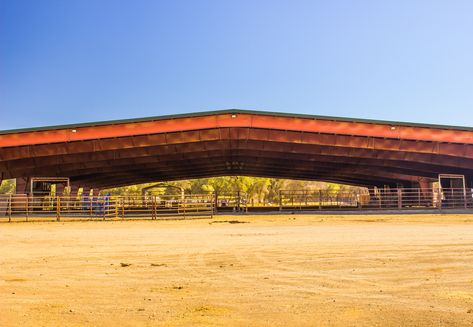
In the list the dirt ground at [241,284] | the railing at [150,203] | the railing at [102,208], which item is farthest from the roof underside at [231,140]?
the dirt ground at [241,284]

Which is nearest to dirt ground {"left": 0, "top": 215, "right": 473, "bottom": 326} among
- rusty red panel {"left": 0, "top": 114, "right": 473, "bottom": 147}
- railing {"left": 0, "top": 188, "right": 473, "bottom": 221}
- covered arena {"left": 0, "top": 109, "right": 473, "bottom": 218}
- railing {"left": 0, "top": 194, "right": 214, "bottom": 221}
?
railing {"left": 0, "top": 194, "right": 214, "bottom": 221}

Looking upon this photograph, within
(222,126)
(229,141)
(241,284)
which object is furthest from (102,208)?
(241,284)

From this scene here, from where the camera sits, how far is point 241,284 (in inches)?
291

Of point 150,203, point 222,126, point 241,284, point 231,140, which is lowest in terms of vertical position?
point 241,284

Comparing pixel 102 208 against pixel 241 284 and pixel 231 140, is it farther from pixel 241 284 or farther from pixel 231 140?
pixel 241 284

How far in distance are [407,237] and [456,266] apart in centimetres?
514

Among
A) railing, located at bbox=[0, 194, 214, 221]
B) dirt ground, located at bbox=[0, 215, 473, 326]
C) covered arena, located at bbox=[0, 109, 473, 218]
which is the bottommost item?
dirt ground, located at bbox=[0, 215, 473, 326]

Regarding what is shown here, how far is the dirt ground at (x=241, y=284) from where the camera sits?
5652 millimetres

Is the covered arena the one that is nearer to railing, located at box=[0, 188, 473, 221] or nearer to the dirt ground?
railing, located at box=[0, 188, 473, 221]

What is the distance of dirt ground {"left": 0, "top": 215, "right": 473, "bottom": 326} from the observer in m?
5.65

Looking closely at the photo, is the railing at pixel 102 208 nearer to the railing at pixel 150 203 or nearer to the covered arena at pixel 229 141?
the railing at pixel 150 203

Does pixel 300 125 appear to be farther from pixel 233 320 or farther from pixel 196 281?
pixel 233 320

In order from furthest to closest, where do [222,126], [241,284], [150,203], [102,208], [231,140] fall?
[150,203] < [102,208] < [231,140] < [222,126] < [241,284]

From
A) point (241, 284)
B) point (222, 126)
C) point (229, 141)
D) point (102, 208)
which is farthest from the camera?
point (229, 141)
